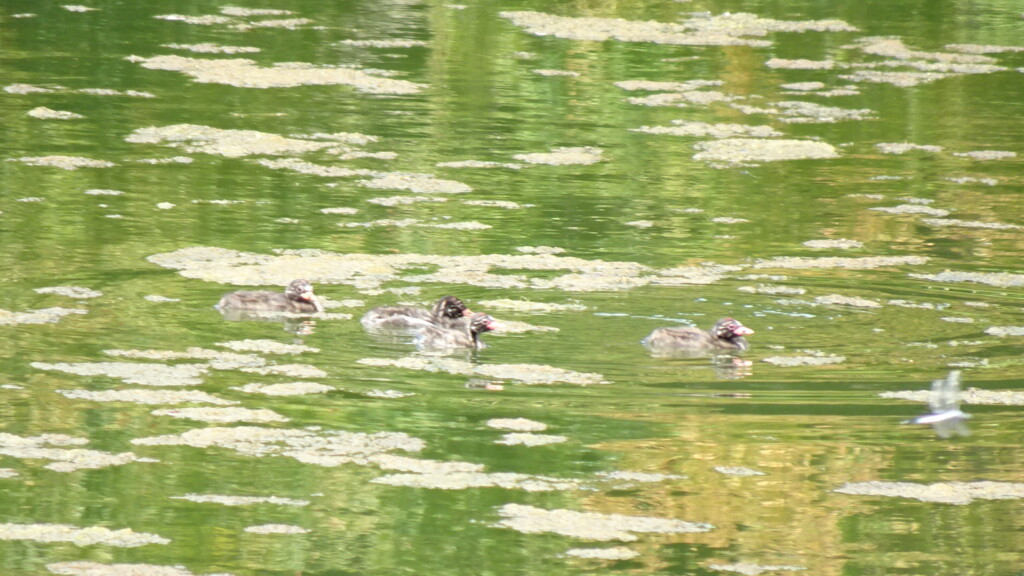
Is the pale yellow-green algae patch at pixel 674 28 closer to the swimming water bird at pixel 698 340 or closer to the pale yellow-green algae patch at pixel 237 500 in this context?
the swimming water bird at pixel 698 340

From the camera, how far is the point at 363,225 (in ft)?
44.2

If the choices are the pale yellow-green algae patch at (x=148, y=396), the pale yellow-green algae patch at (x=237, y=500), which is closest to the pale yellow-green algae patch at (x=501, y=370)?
the pale yellow-green algae patch at (x=148, y=396)

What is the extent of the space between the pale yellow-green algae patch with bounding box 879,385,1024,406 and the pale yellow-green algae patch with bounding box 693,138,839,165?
22.0ft

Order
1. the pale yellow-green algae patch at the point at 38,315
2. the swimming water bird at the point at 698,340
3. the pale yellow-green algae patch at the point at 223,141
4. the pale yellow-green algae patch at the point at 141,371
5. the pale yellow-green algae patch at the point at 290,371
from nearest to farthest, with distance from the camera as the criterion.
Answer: the pale yellow-green algae patch at the point at 141,371, the pale yellow-green algae patch at the point at 290,371, the swimming water bird at the point at 698,340, the pale yellow-green algae patch at the point at 38,315, the pale yellow-green algae patch at the point at 223,141

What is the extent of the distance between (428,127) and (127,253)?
16.3 ft

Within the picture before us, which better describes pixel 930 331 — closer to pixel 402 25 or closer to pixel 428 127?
pixel 428 127

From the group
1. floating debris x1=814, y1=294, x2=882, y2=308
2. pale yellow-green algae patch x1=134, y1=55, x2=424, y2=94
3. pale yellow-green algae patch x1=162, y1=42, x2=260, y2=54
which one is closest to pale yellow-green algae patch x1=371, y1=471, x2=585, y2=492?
floating debris x1=814, y1=294, x2=882, y2=308

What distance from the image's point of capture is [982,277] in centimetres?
1252

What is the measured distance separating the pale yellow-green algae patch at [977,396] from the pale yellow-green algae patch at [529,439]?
1842 millimetres

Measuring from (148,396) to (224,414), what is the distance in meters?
0.49

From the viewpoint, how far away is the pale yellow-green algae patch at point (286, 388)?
366 inches

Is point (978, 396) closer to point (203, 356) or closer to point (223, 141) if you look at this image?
point (203, 356)

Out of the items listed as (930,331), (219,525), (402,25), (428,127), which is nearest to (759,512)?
(219,525)

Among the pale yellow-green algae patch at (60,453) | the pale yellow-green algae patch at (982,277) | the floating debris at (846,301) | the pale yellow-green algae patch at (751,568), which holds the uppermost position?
the pale yellow-green algae patch at (751,568)
